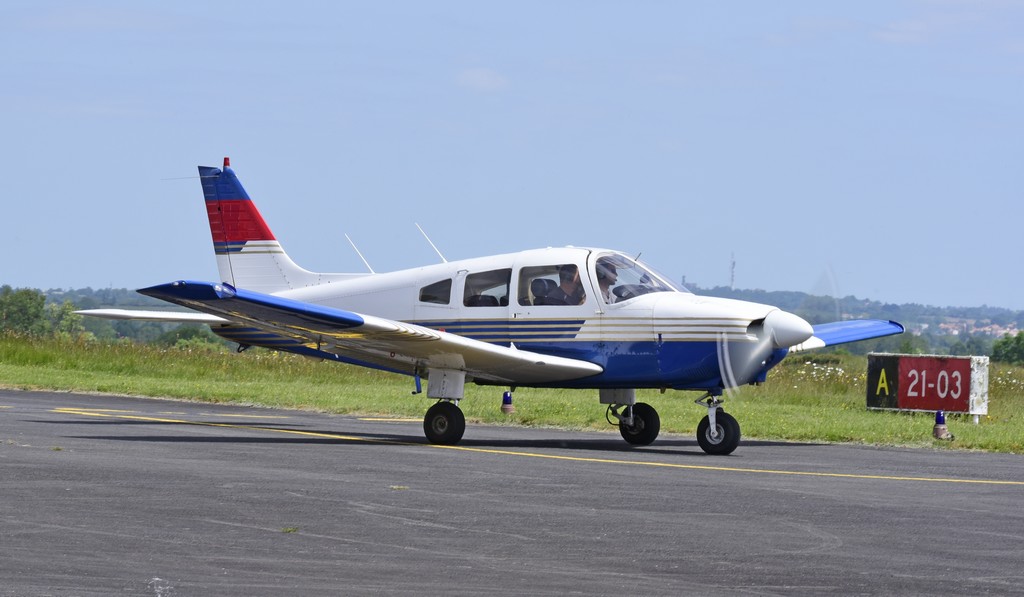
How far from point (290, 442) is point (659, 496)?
6.37 m

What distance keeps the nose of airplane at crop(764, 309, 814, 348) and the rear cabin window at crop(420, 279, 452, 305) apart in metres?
4.23

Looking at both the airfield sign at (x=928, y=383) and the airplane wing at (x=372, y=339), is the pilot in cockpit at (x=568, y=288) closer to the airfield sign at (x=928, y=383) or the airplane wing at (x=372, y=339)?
the airplane wing at (x=372, y=339)

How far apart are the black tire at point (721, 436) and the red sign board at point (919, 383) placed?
30.0 ft

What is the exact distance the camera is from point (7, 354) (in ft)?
110

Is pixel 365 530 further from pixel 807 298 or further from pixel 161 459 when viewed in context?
pixel 807 298

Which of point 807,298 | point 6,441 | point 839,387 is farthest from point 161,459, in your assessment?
point 839,387

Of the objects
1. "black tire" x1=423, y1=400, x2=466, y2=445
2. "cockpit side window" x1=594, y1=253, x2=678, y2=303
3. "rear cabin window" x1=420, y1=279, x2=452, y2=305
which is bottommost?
"black tire" x1=423, y1=400, x2=466, y2=445

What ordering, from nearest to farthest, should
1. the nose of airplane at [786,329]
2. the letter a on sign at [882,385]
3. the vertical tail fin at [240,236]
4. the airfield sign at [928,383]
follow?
the nose of airplane at [786,329]
the vertical tail fin at [240,236]
the airfield sign at [928,383]
the letter a on sign at [882,385]

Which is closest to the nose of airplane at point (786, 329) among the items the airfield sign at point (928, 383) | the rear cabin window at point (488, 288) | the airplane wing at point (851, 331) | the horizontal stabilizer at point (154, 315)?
the airplane wing at point (851, 331)

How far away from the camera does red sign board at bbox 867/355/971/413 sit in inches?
925

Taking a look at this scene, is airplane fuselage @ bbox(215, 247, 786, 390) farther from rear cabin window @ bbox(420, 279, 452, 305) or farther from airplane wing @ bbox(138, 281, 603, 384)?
airplane wing @ bbox(138, 281, 603, 384)

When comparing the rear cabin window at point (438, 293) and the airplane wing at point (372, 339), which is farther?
the rear cabin window at point (438, 293)

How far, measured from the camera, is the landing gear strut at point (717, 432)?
15.7m

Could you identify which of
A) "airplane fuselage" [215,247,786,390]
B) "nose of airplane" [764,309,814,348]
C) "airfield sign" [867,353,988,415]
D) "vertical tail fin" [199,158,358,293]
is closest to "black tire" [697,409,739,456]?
"airplane fuselage" [215,247,786,390]
